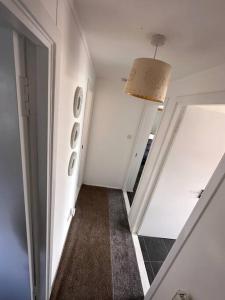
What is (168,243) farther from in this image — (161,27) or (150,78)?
(161,27)

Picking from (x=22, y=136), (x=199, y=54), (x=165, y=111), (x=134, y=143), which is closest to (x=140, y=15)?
(x=199, y=54)

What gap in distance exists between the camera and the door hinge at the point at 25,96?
0.68m

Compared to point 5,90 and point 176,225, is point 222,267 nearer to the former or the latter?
point 5,90

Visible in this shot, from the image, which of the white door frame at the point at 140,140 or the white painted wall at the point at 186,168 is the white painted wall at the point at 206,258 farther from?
the white door frame at the point at 140,140

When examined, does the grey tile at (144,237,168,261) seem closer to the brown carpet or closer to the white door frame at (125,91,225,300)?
the white door frame at (125,91,225,300)

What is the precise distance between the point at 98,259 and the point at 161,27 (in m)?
2.39

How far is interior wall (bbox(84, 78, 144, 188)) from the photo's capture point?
9.23 feet

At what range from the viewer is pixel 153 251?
7.25 ft

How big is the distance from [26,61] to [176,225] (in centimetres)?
266

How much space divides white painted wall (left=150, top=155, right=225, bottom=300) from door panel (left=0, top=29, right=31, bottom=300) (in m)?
1.11

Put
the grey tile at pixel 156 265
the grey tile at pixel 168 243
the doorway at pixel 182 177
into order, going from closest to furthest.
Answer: the doorway at pixel 182 177, the grey tile at pixel 156 265, the grey tile at pixel 168 243

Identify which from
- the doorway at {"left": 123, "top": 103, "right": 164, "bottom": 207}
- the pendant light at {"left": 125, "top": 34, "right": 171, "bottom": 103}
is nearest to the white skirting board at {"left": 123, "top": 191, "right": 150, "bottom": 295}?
the doorway at {"left": 123, "top": 103, "right": 164, "bottom": 207}

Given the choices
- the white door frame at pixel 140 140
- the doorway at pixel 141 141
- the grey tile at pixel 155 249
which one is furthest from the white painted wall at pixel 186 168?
the white door frame at pixel 140 140

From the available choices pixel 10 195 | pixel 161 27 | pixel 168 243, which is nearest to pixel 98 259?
pixel 168 243
